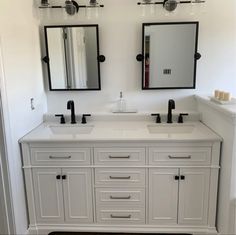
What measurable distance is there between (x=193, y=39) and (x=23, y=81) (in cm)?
156

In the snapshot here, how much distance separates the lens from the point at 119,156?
193 centimetres

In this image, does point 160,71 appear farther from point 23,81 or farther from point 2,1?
point 2,1

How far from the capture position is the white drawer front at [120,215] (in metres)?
2.03

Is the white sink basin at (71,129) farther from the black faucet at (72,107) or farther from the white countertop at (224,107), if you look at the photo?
the white countertop at (224,107)

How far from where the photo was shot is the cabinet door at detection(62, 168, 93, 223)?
1.98 metres

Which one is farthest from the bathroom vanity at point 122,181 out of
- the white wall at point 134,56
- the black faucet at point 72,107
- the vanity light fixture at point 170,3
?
the vanity light fixture at point 170,3

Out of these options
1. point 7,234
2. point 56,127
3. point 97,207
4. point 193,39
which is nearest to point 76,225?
point 97,207

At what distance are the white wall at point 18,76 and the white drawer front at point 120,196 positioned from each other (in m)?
0.63

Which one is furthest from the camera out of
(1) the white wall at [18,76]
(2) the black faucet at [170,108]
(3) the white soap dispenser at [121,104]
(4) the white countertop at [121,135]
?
(3) the white soap dispenser at [121,104]

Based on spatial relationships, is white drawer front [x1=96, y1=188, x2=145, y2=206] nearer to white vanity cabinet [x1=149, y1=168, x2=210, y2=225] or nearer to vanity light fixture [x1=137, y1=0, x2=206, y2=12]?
white vanity cabinet [x1=149, y1=168, x2=210, y2=225]

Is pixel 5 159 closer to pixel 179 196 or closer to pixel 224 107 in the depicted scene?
pixel 179 196

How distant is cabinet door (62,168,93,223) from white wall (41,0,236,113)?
0.77m

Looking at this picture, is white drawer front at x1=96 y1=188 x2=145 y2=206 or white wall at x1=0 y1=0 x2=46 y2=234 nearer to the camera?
white wall at x1=0 y1=0 x2=46 y2=234

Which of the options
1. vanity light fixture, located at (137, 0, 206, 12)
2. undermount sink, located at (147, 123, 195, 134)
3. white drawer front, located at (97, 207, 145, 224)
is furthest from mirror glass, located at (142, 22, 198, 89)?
white drawer front, located at (97, 207, 145, 224)
